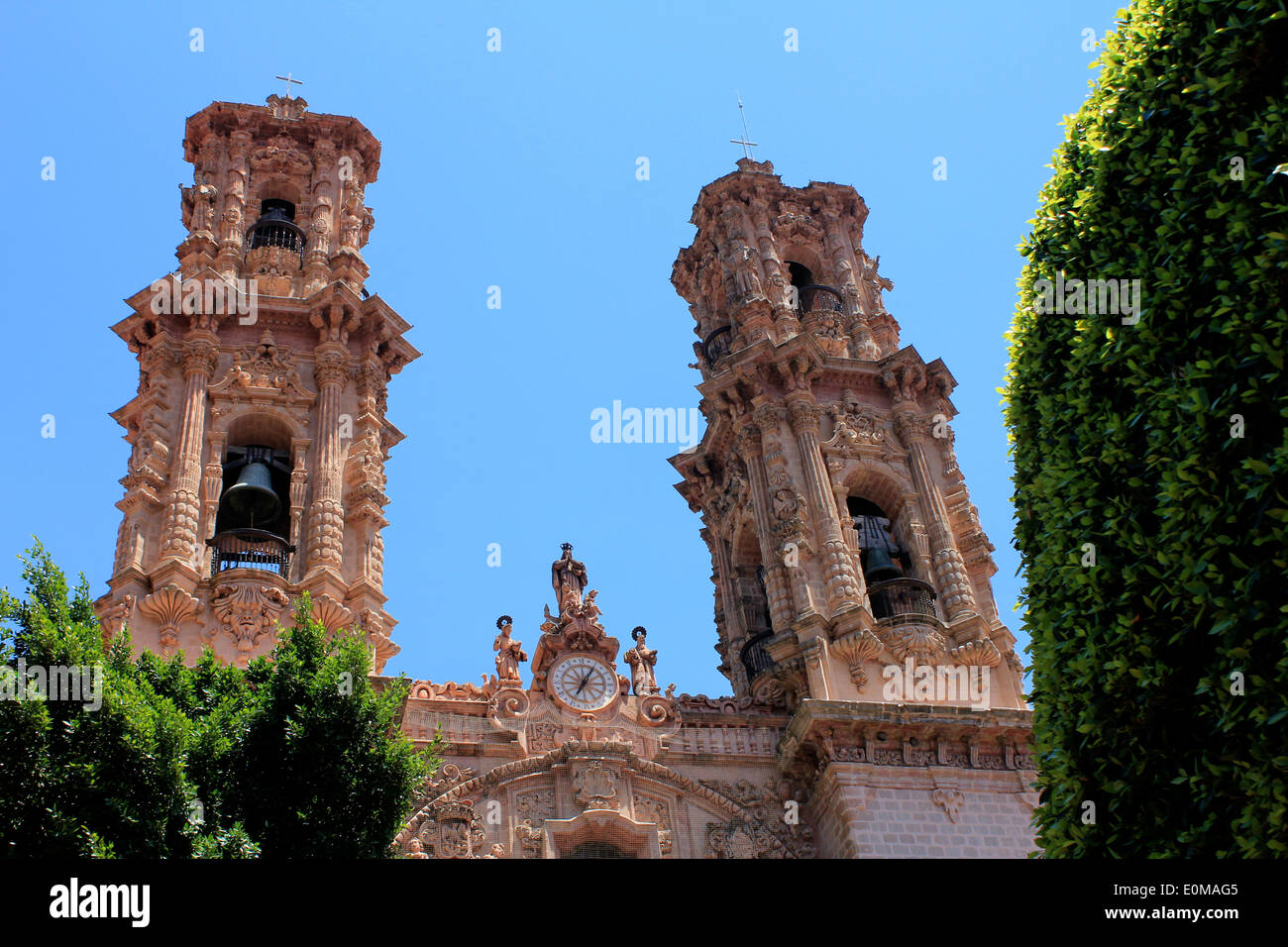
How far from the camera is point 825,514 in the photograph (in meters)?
25.7

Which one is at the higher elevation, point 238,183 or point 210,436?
point 238,183

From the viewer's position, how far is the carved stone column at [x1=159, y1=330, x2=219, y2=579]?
22438 mm

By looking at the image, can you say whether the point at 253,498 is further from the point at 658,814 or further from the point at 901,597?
the point at 901,597

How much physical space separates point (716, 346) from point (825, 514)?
8.21 metres

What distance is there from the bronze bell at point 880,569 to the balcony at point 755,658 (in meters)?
2.33

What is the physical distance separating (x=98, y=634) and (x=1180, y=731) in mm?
9462

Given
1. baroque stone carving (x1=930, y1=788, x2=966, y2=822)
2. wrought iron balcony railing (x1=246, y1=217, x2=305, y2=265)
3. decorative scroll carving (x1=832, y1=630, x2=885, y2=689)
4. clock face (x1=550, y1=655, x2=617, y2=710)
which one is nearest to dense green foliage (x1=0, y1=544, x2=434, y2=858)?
clock face (x1=550, y1=655, x2=617, y2=710)

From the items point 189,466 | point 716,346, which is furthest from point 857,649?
point 189,466

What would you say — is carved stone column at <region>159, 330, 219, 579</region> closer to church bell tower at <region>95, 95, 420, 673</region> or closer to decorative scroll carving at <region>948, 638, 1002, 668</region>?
church bell tower at <region>95, 95, 420, 673</region>

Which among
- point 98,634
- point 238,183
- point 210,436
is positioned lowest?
point 98,634

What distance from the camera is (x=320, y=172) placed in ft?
99.7
